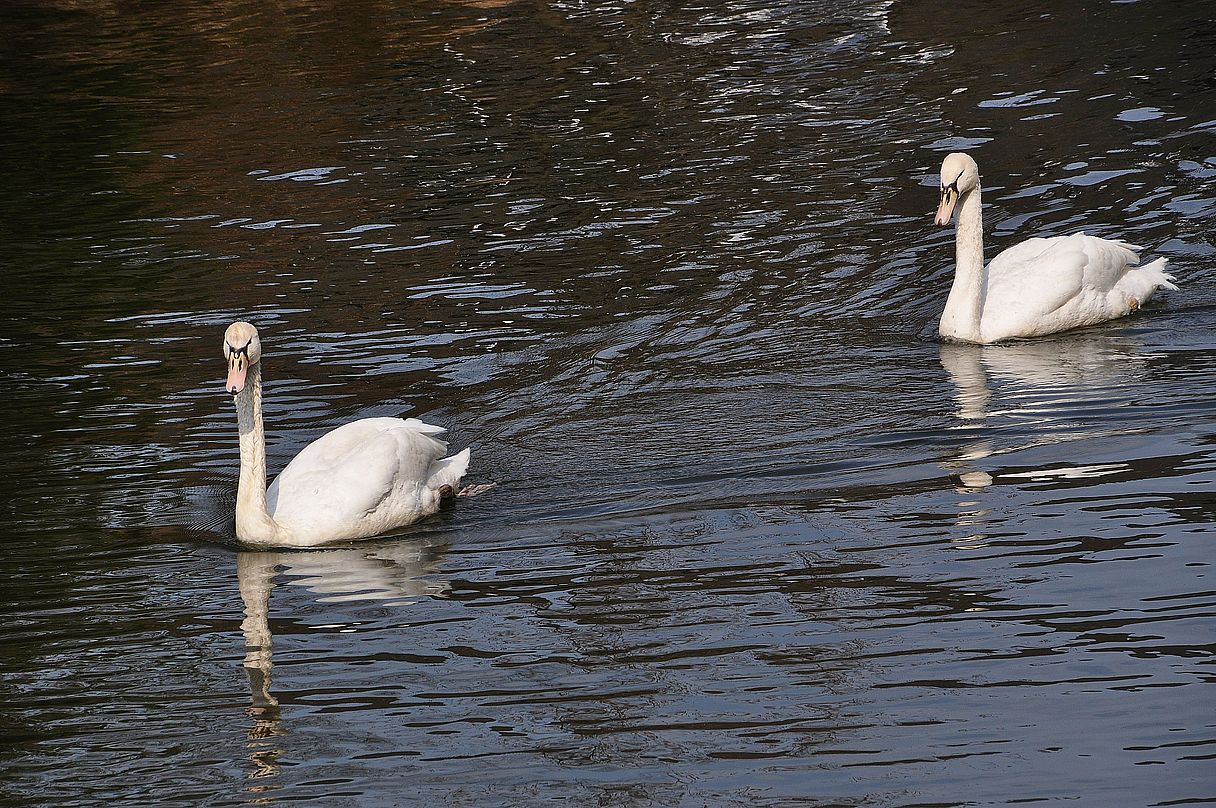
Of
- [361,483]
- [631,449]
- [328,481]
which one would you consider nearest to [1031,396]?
[631,449]

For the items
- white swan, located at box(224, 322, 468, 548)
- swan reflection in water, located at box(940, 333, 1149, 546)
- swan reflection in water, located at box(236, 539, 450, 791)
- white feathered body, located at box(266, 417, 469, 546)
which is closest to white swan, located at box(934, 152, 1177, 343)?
swan reflection in water, located at box(940, 333, 1149, 546)

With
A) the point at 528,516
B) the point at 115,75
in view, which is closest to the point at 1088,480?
the point at 528,516

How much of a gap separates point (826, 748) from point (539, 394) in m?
5.61

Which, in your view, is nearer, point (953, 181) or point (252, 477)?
point (252, 477)

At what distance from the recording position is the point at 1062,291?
12352 millimetres

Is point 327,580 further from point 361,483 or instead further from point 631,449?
point 631,449

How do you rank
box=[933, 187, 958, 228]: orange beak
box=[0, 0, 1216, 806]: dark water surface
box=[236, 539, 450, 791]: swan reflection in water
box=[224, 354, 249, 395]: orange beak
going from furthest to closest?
box=[933, 187, 958, 228]: orange beak, box=[224, 354, 249, 395]: orange beak, box=[236, 539, 450, 791]: swan reflection in water, box=[0, 0, 1216, 806]: dark water surface

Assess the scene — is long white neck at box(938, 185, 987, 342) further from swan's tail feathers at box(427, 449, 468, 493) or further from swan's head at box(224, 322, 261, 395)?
swan's head at box(224, 322, 261, 395)

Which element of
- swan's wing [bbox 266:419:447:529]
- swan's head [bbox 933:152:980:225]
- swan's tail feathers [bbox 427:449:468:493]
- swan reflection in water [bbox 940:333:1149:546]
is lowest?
swan reflection in water [bbox 940:333:1149:546]

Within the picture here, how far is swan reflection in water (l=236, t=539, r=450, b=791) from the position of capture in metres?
7.92

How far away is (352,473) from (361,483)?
0.29ft

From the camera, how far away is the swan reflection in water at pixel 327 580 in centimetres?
792

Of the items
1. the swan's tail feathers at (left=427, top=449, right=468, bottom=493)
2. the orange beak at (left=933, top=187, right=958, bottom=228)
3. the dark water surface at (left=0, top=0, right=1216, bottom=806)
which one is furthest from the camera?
the orange beak at (left=933, top=187, right=958, bottom=228)

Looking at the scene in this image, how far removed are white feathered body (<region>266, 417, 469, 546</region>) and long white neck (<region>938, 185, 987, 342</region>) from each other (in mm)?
4256
